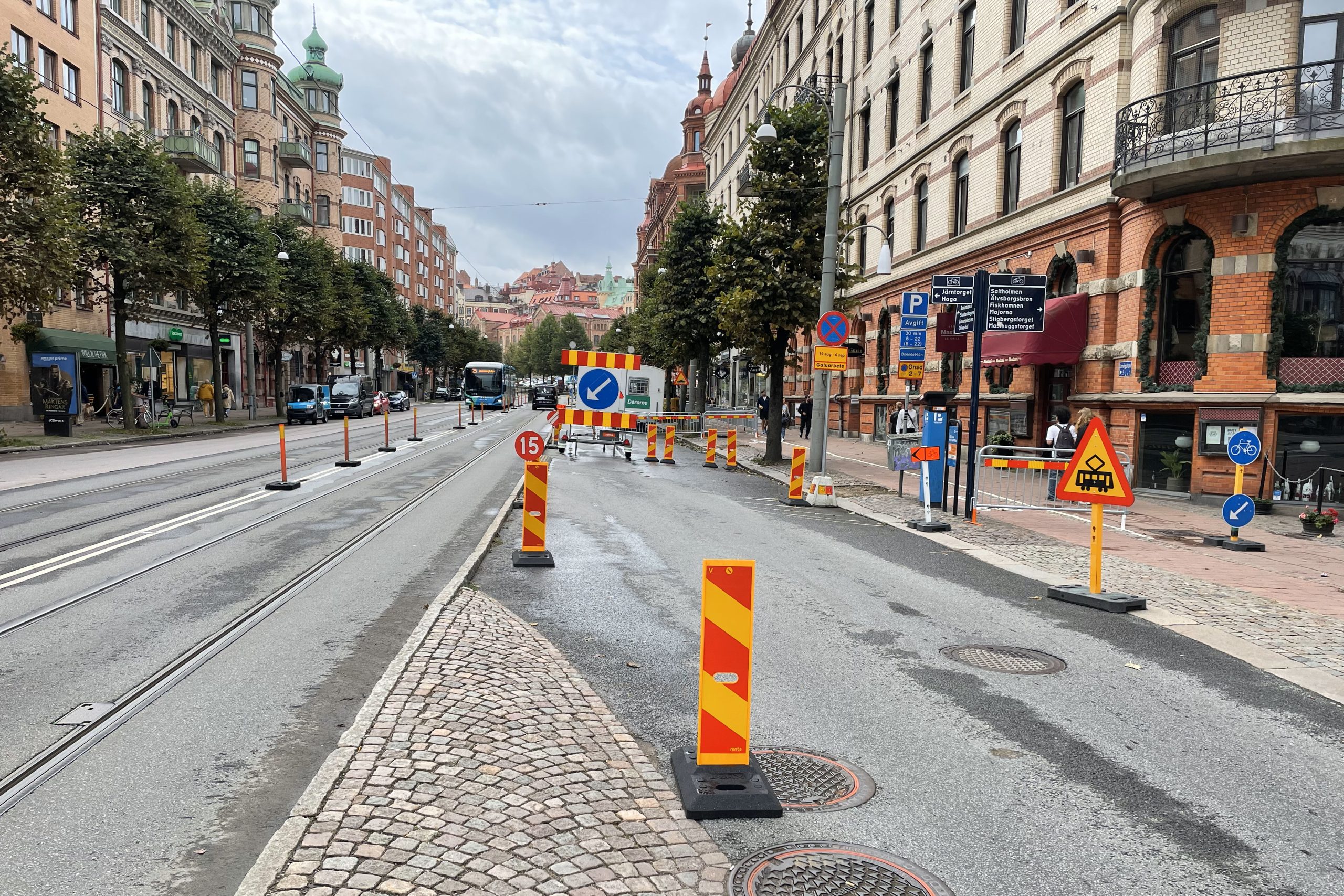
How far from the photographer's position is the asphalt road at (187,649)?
340 cm

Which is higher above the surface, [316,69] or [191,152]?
[316,69]

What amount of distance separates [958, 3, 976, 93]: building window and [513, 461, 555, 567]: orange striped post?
20.4 metres

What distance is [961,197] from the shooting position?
24.8m

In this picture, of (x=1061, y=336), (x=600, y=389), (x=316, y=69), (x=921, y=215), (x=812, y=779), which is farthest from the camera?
(x=316, y=69)

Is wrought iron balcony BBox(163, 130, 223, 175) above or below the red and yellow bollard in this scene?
above

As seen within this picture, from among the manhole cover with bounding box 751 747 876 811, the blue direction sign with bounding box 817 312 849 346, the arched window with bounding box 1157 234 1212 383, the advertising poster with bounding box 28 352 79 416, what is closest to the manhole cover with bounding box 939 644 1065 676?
the manhole cover with bounding box 751 747 876 811

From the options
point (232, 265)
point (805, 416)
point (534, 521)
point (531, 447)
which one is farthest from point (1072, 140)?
point (232, 265)

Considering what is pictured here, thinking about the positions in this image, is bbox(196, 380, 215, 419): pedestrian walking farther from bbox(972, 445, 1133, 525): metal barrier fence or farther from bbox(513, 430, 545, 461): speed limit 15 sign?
bbox(513, 430, 545, 461): speed limit 15 sign

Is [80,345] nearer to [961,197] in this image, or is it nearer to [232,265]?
[232,265]

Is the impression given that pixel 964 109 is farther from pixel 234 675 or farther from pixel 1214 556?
pixel 234 675

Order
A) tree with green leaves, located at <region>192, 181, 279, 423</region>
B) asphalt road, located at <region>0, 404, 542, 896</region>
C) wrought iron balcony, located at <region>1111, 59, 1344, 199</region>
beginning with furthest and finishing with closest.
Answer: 1. tree with green leaves, located at <region>192, 181, 279, 423</region>
2. wrought iron balcony, located at <region>1111, 59, 1344, 199</region>
3. asphalt road, located at <region>0, 404, 542, 896</region>

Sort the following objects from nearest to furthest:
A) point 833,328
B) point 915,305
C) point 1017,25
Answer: point 915,305 < point 833,328 < point 1017,25

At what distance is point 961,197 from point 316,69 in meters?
70.0

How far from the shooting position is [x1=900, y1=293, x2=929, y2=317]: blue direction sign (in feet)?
50.2
